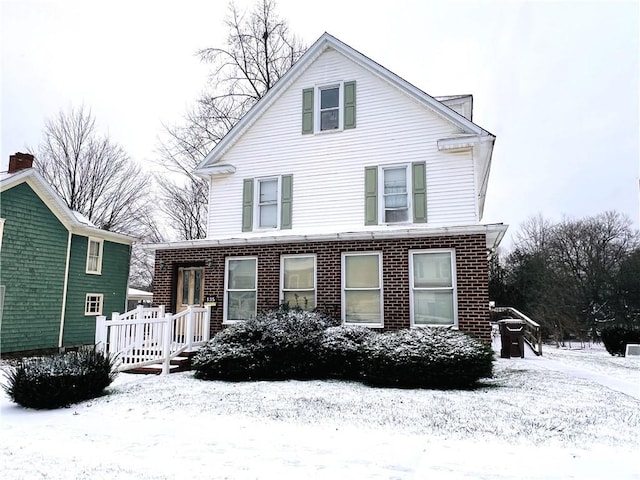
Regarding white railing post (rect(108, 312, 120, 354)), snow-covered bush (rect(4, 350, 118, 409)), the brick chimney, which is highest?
the brick chimney

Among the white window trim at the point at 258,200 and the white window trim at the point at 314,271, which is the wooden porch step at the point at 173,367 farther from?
the white window trim at the point at 258,200

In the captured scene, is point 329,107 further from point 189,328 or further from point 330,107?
point 189,328

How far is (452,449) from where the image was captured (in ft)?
15.6

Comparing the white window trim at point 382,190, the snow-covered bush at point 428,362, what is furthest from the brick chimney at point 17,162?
the snow-covered bush at point 428,362

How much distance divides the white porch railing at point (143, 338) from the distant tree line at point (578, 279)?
20.8 m

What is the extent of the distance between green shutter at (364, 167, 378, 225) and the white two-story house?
3cm

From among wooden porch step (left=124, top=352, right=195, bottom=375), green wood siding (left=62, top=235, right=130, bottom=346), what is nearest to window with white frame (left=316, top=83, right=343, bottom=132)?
wooden porch step (left=124, top=352, right=195, bottom=375)

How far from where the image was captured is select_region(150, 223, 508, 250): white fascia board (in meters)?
10.3

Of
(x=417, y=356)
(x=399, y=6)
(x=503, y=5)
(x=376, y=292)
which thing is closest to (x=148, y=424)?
(x=417, y=356)

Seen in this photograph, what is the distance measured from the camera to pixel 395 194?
40.7ft

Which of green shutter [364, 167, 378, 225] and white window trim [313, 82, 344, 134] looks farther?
white window trim [313, 82, 344, 134]

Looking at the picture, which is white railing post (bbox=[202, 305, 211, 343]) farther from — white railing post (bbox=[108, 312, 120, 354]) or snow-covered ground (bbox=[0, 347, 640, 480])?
snow-covered ground (bbox=[0, 347, 640, 480])

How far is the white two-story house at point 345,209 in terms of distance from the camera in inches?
423

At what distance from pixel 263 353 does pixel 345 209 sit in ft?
16.6
